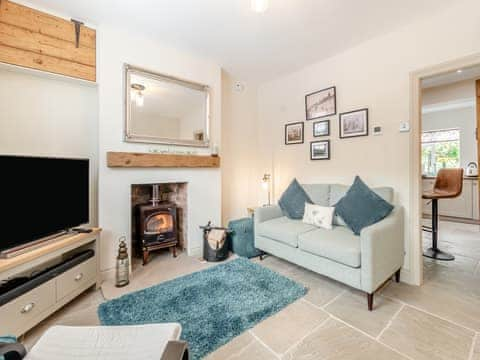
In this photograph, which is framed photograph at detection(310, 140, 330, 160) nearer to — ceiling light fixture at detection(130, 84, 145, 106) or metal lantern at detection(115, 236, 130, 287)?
ceiling light fixture at detection(130, 84, 145, 106)

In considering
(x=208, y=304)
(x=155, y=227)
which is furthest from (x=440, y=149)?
(x=155, y=227)

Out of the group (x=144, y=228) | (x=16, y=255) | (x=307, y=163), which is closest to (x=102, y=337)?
(x=16, y=255)

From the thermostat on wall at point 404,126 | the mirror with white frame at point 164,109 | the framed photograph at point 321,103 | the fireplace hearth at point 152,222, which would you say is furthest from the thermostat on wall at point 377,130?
the fireplace hearth at point 152,222

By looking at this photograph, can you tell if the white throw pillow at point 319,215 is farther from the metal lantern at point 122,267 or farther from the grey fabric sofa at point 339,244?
the metal lantern at point 122,267

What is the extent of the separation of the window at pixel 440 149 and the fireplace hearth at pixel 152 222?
6.50 m

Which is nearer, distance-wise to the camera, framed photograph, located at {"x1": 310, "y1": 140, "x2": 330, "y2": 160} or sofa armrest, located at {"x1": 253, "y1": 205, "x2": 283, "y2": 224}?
sofa armrest, located at {"x1": 253, "y1": 205, "x2": 283, "y2": 224}

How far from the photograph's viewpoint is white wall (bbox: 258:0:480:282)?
6.57 ft

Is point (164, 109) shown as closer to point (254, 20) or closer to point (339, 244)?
point (254, 20)

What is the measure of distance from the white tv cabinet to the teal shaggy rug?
1.03ft

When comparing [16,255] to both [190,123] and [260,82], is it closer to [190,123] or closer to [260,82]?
[190,123]

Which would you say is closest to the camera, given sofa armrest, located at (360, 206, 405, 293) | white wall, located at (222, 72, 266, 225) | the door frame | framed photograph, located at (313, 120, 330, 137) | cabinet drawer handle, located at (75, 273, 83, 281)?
sofa armrest, located at (360, 206, 405, 293)

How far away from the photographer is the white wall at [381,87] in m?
2.00

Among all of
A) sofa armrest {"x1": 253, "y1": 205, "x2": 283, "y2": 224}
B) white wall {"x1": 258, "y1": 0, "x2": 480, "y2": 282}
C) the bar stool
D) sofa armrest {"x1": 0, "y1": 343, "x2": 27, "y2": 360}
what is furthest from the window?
sofa armrest {"x1": 0, "y1": 343, "x2": 27, "y2": 360}

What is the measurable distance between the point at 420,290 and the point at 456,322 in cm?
47
